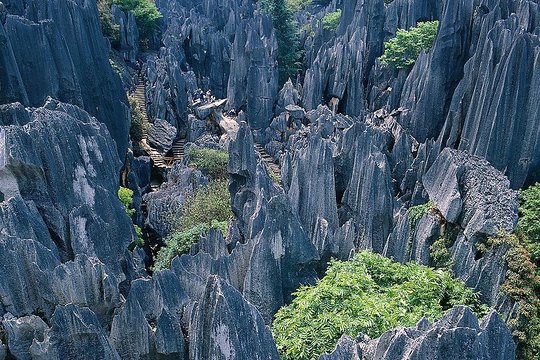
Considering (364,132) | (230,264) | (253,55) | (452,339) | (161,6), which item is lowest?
(230,264)

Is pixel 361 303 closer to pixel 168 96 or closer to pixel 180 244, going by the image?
pixel 180 244

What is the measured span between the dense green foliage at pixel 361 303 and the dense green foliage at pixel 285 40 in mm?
30743

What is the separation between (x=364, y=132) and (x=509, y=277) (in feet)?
28.1

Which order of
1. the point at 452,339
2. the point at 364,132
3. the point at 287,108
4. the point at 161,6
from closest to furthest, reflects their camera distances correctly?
the point at 452,339 → the point at 364,132 → the point at 287,108 → the point at 161,6

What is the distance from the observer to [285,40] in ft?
145

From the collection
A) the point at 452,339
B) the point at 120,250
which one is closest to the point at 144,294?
the point at 120,250

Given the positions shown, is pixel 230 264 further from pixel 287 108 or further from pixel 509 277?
pixel 287 108

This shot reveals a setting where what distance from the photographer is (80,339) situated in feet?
31.0

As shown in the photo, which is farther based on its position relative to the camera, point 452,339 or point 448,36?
point 448,36

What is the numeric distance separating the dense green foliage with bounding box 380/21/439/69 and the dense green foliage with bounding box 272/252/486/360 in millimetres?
20790

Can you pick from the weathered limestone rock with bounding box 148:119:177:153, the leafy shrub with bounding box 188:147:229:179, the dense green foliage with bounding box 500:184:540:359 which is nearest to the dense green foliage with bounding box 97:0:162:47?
the weathered limestone rock with bounding box 148:119:177:153

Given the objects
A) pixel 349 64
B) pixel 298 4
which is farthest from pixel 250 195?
pixel 298 4

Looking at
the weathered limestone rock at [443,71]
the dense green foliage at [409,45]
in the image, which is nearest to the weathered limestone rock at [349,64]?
the dense green foliage at [409,45]

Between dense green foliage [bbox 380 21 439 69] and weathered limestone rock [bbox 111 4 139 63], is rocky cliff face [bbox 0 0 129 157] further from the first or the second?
dense green foliage [bbox 380 21 439 69]
